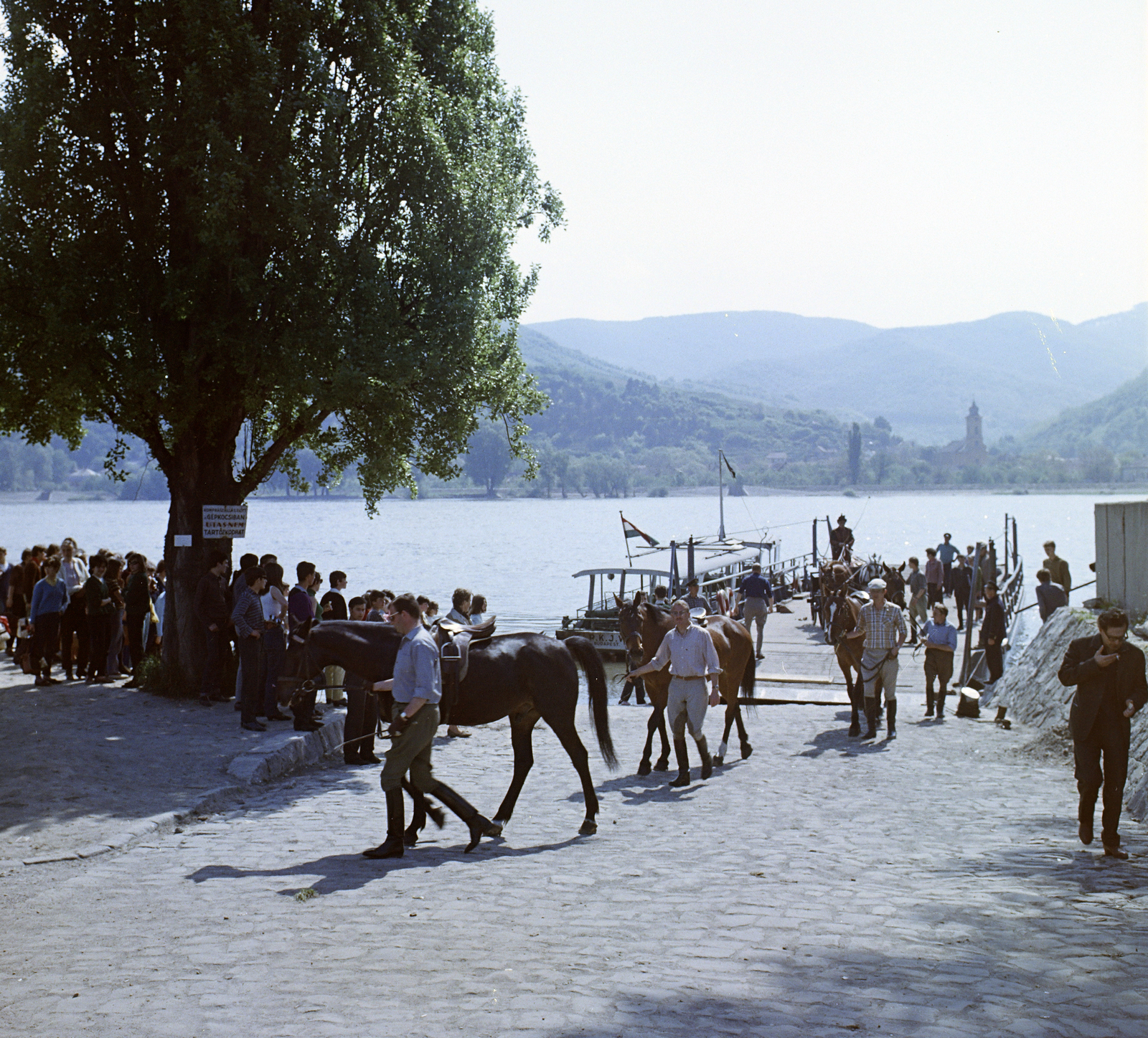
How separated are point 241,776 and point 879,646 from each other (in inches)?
336

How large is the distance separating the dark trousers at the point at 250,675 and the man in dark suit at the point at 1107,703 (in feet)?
29.5

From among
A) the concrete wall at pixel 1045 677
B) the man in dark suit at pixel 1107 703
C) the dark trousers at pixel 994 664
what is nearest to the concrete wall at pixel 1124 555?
the concrete wall at pixel 1045 677

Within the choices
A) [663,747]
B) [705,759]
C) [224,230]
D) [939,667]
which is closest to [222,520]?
[224,230]

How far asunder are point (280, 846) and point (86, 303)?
891 cm

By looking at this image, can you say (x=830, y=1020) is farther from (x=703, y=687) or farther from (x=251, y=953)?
(x=703, y=687)

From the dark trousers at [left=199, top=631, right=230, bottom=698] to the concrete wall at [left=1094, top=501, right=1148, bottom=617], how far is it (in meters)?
12.0

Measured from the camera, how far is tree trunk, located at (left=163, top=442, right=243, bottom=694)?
1602 centimetres

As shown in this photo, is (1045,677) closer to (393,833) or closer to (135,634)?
(393,833)

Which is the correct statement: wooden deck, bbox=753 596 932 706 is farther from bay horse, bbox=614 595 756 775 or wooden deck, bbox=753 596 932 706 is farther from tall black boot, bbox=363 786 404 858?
tall black boot, bbox=363 786 404 858

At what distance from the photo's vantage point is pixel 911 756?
1488 cm

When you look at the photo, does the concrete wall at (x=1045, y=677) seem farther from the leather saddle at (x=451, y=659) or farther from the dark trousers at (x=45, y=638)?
the dark trousers at (x=45, y=638)

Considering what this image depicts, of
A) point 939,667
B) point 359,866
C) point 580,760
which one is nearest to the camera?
point 359,866

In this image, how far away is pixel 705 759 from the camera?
12.8m

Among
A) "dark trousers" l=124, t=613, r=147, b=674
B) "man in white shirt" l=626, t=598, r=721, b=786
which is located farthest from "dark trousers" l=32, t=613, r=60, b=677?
"man in white shirt" l=626, t=598, r=721, b=786
